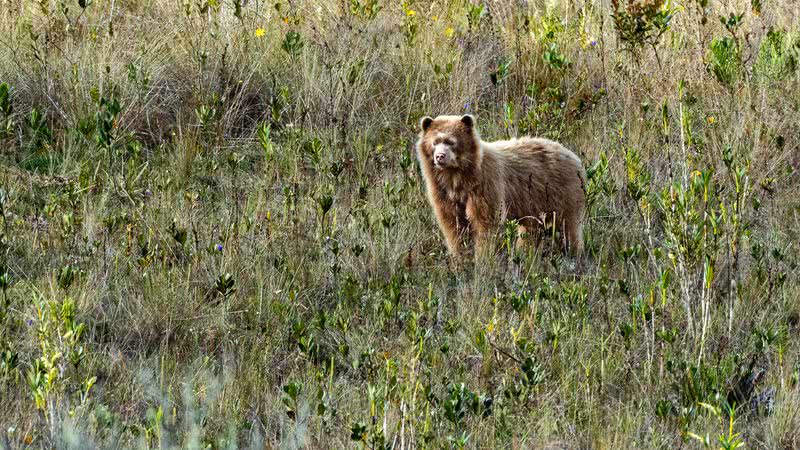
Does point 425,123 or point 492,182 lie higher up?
point 425,123

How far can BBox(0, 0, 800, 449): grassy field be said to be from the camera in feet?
13.1

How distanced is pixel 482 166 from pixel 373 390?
132 inches

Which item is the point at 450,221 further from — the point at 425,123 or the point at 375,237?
the point at 375,237

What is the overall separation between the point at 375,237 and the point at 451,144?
913 millimetres

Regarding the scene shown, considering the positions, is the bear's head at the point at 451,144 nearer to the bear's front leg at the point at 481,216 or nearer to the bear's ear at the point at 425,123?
the bear's ear at the point at 425,123

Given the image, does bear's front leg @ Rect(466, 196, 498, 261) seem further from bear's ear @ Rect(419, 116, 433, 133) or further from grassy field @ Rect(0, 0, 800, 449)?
bear's ear @ Rect(419, 116, 433, 133)

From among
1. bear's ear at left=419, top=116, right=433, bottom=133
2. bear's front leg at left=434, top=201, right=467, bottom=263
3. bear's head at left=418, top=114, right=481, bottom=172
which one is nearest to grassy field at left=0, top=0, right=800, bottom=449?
bear's front leg at left=434, top=201, right=467, bottom=263

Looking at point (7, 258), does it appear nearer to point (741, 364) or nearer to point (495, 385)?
point (495, 385)

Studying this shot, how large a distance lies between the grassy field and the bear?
0.17 meters

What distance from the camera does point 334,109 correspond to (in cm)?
731

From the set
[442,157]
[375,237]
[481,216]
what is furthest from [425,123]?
[375,237]

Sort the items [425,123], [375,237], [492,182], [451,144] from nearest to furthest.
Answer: [375,237], [451,144], [492,182], [425,123]

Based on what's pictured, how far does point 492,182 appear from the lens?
21.3 feet

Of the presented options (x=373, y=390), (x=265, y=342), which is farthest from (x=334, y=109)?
(x=373, y=390)
